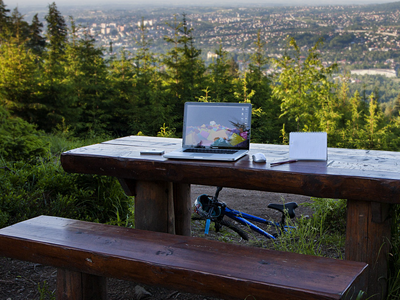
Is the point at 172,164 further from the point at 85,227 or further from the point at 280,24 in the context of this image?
the point at 280,24

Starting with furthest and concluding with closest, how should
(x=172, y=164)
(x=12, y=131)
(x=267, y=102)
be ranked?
1. (x=267, y=102)
2. (x=12, y=131)
3. (x=172, y=164)

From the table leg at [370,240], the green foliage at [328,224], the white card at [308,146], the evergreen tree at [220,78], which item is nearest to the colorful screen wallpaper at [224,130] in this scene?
the white card at [308,146]

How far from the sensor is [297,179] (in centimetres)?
196

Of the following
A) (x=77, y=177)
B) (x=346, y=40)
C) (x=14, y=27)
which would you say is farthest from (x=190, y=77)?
(x=346, y=40)

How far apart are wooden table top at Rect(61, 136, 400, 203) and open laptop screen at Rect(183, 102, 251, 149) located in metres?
0.15

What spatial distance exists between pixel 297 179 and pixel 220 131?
67 centimetres

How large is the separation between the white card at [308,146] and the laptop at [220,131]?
31 cm

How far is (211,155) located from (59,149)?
4459 millimetres

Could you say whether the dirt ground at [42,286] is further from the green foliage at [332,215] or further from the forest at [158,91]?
the forest at [158,91]

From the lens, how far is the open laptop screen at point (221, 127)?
96.4 inches

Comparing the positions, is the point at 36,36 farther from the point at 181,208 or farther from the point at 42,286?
the point at 42,286

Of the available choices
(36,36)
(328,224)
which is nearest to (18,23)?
(36,36)

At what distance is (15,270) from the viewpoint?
277 cm

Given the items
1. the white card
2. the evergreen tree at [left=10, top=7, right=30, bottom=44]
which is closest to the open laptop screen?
the white card
